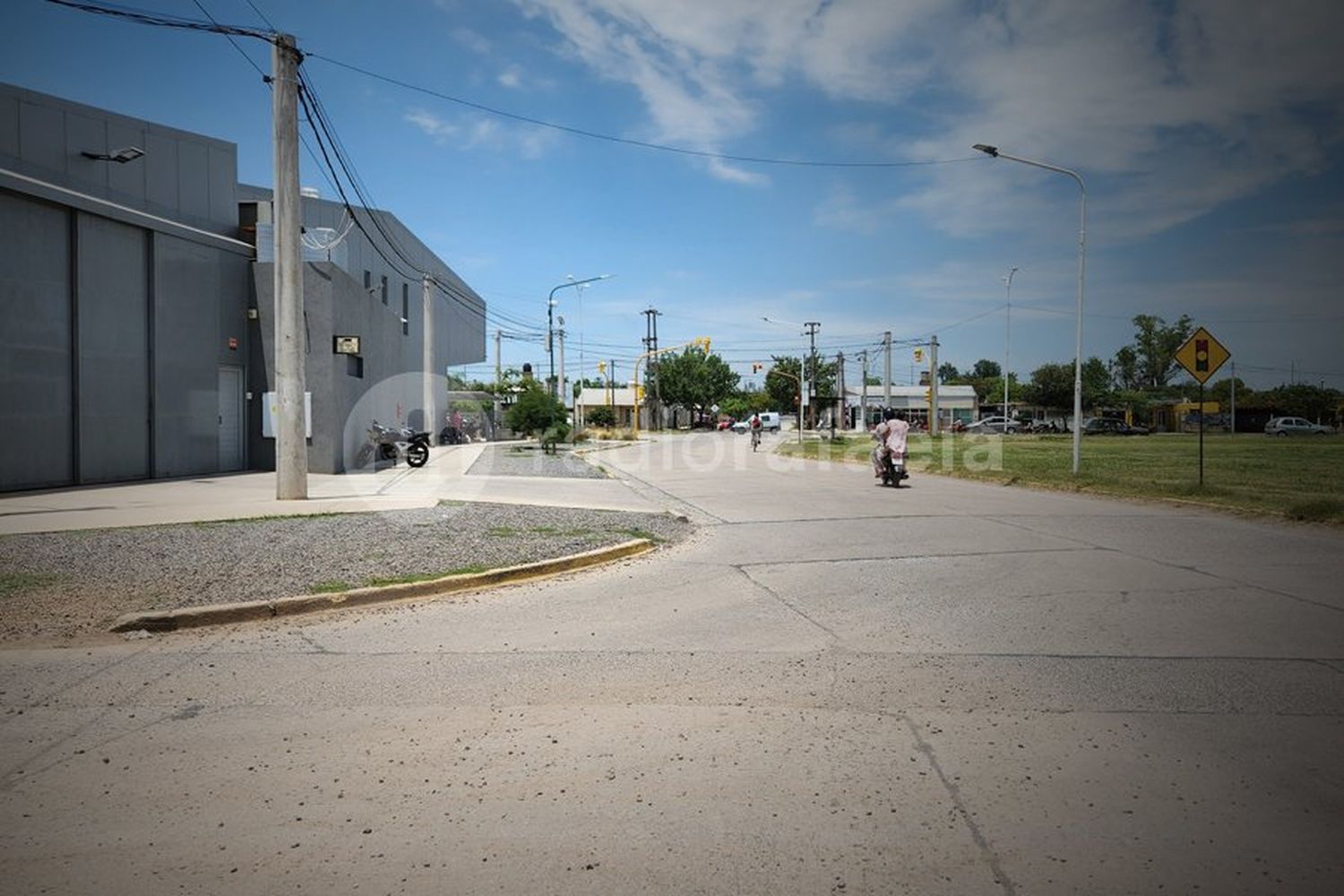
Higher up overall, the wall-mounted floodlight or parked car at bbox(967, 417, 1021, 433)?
the wall-mounted floodlight

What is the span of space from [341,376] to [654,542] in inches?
593

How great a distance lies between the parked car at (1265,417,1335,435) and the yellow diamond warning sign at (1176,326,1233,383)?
56.2 metres

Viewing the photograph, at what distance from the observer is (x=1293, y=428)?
65.1m

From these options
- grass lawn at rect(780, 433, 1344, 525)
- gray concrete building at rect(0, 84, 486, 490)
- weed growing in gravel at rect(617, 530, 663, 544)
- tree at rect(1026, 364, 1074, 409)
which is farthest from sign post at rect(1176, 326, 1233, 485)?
tree at rect(1026, 364, 1074, 409)

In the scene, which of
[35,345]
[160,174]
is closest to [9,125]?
[160,174]

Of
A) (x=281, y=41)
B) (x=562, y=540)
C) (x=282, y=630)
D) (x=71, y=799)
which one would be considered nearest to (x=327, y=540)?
(x=562, y=540)

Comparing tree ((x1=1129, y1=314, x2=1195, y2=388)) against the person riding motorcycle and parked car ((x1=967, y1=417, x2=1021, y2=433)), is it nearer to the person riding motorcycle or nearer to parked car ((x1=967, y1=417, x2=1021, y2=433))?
parked car ((x1=967, y1=417, x2=1021, y2=433))

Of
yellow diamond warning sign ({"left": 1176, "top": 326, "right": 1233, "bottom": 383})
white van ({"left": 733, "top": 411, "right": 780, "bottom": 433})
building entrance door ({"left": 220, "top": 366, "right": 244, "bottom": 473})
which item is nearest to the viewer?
yellow diamond warning sign ({"left": 1176, "top": 326, "right": 1233, "bottom": 383})

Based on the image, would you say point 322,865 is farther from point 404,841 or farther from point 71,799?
point 71,799

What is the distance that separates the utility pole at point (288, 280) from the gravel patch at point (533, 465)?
9198mm

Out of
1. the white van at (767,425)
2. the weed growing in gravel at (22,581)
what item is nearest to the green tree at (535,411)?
the weed growing in gravel at (22,581)

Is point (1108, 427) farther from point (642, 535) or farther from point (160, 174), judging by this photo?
point (160, 174)

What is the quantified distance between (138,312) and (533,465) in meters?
13.1

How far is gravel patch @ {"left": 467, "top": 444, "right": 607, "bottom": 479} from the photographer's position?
2520cm
